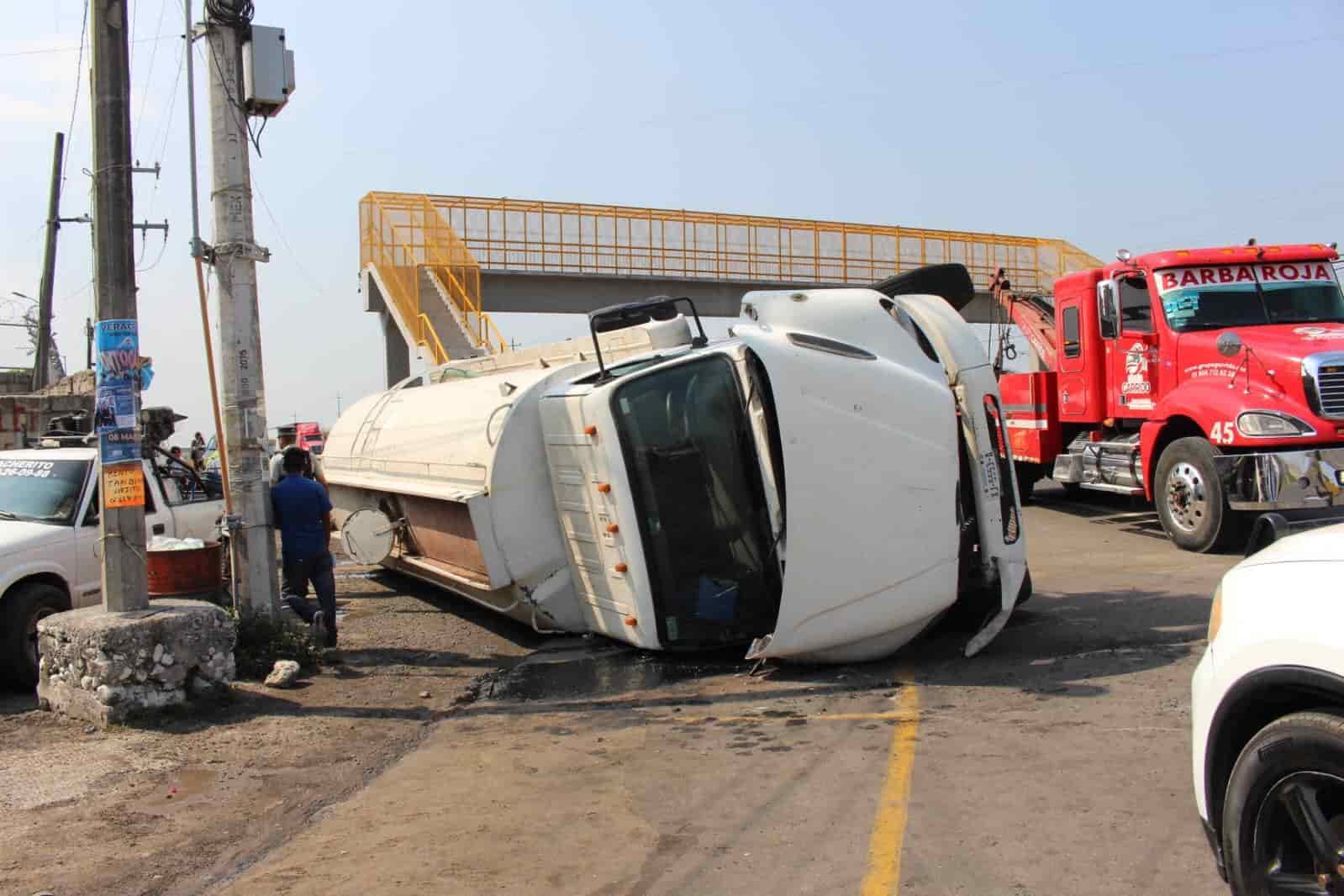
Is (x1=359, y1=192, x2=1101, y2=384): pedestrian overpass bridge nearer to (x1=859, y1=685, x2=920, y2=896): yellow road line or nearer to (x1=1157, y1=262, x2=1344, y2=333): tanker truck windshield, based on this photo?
(x1=1157, y1=262, x2=1344, y2=333): tanker truck windshield

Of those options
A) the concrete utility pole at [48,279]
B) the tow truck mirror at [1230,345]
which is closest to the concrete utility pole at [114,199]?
the tow truck mirror at [1230,345]

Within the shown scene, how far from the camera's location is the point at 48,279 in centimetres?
3119

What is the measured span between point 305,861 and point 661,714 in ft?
7.66

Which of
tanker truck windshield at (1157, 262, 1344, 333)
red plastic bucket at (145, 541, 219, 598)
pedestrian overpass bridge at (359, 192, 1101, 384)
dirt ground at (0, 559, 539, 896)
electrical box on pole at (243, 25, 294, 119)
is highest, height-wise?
pedestrian overpass bridge at (359, 192, 1101, 384)

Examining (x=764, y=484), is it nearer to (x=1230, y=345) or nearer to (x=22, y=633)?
(x=22, y=633)

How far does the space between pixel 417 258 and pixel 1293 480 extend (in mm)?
18160

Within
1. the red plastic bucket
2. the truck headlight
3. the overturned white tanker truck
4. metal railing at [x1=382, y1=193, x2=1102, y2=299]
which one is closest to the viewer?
the truck headlight

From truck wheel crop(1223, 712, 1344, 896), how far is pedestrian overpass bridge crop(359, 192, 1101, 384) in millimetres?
18940

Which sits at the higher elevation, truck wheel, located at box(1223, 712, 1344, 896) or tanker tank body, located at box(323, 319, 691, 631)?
tanker tank body, located at box(323, 319, 691, 631)

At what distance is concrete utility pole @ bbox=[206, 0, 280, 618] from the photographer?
8008 mm

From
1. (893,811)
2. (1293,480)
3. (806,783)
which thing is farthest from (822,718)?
(1293,480)

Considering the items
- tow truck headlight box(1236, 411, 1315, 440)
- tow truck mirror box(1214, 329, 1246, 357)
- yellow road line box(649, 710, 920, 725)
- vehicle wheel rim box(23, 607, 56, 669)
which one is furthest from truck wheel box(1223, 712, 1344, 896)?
tow truck mirror box(1214, 329, 1246, 357)

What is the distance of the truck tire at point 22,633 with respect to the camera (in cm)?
736

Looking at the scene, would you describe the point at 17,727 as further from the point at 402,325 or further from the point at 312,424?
the point at 312,424
